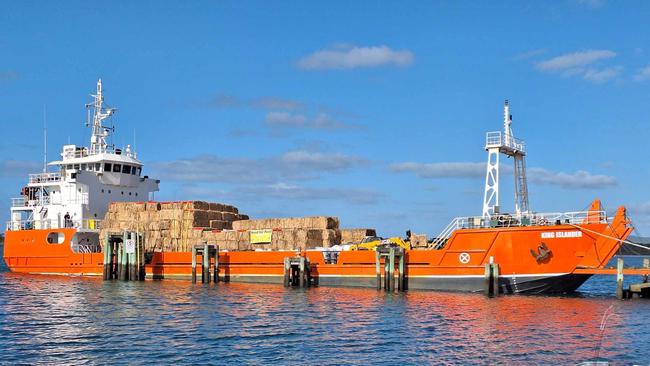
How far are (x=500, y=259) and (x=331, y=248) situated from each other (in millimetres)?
8263

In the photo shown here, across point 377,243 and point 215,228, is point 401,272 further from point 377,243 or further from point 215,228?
point 215,228

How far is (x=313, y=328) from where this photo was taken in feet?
68.0

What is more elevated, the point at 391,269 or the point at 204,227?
the point at 204,227

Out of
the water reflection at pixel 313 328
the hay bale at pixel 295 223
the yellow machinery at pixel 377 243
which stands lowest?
the water reflection at pixel 313 328

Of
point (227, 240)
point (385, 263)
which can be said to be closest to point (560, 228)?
point (385, 263)

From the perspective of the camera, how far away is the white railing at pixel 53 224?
4019 cm

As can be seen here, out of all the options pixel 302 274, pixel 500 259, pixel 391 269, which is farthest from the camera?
pixel 302 274

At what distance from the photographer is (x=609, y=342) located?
18281 mm

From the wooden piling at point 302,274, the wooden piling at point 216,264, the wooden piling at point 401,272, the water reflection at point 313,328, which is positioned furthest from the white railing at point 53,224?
the wooden piling at point 401,272

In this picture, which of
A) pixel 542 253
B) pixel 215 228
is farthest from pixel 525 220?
pixel 215 228

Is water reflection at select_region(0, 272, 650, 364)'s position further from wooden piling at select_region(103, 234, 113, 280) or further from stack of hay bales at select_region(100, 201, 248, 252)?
stack of hay bales at select_region(100, 201, 248, 252)

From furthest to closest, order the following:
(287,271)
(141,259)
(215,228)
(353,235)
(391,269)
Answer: (215,228)
(141,259)
(353,235)
(287,271)
(391,269)

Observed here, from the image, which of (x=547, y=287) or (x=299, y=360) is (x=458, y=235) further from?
(x=299, y=360)

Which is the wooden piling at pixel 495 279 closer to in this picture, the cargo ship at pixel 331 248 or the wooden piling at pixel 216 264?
the cargo ship at pixel 331 248
